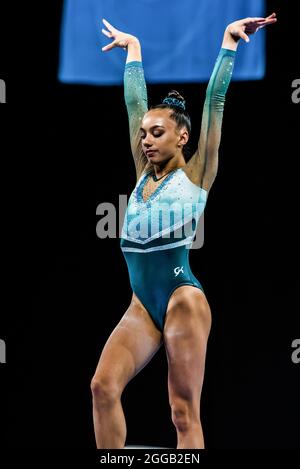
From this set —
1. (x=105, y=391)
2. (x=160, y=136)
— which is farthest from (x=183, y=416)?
(x=160, y=136)

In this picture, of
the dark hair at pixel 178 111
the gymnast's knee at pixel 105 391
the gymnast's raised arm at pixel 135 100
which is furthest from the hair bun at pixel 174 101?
the gymnast's knee at pixel 105 391

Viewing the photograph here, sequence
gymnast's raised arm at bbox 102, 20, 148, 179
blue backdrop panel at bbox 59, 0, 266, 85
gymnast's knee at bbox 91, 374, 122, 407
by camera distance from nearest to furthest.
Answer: gymnast's knee at bbox 91, 374, 122, 407
gymnast's raised arm at bbox 102, 20, 148, 179
blue backdrop panel at bbox 59, 0, 266, 85

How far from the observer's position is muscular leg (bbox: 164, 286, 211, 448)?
249cm

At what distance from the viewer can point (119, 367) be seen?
2477 millimetres

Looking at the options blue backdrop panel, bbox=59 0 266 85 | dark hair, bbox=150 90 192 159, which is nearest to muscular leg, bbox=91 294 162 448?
dark hair, bbox=150 90 192 159

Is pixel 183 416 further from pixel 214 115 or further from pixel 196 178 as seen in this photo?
pixel 214 115

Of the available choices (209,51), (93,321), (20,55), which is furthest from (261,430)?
(20,55)

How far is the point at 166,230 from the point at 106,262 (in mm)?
1115

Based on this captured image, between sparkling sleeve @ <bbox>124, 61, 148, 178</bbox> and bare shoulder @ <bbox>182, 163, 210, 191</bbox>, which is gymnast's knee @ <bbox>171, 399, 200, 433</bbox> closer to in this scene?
bare shoulder @ <bbox>182, 163, 210, 191</bbox>

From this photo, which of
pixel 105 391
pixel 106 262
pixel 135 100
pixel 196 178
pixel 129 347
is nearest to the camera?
pixel 105 391

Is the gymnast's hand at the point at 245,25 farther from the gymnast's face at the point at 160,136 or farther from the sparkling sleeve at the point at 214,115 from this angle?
the gymnast's face at the point at 160,136

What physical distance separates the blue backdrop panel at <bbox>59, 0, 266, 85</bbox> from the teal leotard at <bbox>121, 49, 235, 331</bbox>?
2.23ft

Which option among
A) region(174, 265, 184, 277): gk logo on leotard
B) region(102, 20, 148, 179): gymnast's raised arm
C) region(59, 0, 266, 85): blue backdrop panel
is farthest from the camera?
region(59, 0, 266, 85): blue backdrop panel

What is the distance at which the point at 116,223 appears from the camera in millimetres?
3369
